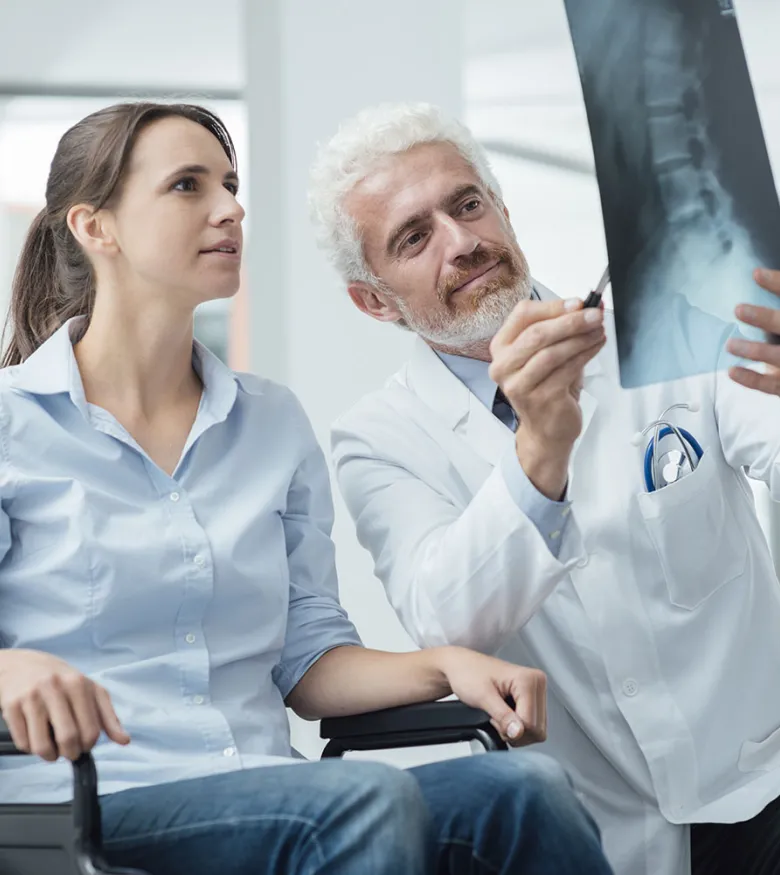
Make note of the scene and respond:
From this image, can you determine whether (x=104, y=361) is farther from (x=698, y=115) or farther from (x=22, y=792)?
(x=698, y=115)

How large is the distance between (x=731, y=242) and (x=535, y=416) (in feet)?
0.77

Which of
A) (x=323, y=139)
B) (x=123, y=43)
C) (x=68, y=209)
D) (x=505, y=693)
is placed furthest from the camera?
(x=123, y=43)

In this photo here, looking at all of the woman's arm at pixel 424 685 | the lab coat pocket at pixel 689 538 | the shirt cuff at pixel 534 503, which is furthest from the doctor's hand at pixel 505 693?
the lab coat pocket at pixel 689 538

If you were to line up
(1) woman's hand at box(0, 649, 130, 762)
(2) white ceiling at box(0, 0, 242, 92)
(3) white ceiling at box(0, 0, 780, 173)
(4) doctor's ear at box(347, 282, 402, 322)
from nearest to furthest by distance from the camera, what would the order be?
(1) woman's hand at box(0, 649, 130, 762) → (4) doctor's ear at box(347, 282, 402, 322) → (3) white ceiling at box(0, 0, 780, 173) → (2) white ceiling at box(0, 0, 242, 92)

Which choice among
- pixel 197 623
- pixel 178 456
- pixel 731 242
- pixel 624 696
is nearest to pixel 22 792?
pixel 197 623

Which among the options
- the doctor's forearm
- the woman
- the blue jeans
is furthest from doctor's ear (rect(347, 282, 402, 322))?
the blue jeans

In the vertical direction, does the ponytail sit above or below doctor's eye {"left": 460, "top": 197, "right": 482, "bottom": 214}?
Answer: below

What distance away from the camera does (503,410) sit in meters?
1.52

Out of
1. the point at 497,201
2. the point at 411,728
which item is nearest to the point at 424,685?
the point at 411,728

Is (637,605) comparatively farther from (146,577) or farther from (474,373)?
(146,577)

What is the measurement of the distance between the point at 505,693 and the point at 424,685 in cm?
9

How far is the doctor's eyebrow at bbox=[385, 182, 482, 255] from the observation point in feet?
4.90

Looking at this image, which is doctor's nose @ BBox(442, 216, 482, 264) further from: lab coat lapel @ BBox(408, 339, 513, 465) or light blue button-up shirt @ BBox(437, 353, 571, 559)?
light blue button-up shirt @ BBox(437, 353, 571, 559)

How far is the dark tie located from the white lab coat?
0.05m
